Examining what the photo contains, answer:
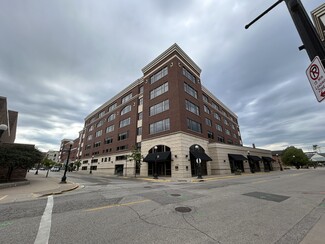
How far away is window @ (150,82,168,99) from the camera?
1298 inches

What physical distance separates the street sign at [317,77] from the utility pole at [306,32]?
121 mm

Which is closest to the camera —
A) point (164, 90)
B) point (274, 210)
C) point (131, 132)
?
point (274, 210)

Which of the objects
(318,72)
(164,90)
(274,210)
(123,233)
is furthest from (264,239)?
(164,90)

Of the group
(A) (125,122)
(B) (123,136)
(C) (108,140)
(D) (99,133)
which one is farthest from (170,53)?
(D) (99,133)

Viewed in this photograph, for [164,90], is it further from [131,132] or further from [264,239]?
[264,239]

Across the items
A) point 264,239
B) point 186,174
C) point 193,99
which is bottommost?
point 264,239

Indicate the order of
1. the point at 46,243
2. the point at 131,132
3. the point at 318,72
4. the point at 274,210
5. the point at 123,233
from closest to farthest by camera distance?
the point at 318,72 → the point at 46,243 → the point at 123,233 → the point at 274,210 → the point at 131,132

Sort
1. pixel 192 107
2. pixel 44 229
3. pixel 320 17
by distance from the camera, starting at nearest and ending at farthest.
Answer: pixel 44 229, pixel 320 17, pixel 192 107

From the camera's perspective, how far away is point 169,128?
29469 mm

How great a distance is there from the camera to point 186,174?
2603 cm

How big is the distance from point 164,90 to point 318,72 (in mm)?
30896

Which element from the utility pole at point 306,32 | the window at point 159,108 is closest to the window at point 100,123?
the window at point 159,108

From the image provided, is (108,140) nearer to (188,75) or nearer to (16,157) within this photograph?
(188,75)

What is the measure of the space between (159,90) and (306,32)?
31.9 meters
